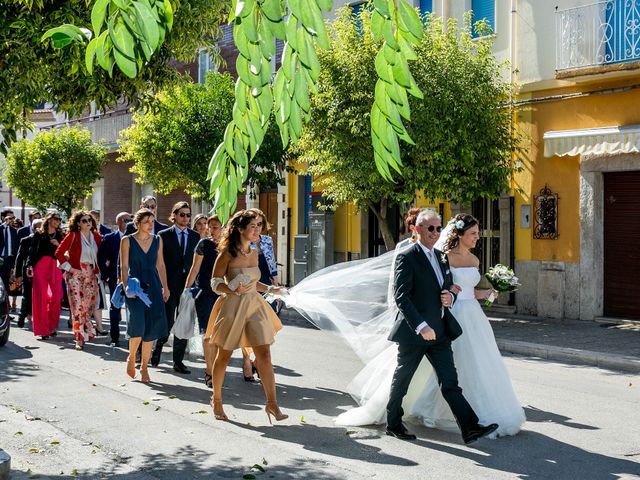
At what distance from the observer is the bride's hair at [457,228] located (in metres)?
7.33

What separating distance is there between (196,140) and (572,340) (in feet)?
42.4

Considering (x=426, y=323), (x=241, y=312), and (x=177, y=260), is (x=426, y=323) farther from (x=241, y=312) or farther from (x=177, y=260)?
(x=177, y=260)

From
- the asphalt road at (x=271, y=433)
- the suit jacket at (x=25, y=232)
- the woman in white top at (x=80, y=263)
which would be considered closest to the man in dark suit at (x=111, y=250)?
the woman in white top at (x=80, y=263)

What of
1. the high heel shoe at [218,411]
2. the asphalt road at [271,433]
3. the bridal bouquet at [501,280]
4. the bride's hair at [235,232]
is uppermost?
the bride's hair at [235,232]

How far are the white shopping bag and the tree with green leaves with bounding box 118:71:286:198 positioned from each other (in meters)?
12.2

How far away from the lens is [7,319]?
12508mm

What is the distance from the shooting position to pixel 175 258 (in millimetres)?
10766

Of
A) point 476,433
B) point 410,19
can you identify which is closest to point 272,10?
point 410,19

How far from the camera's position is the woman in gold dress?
7.68 meters

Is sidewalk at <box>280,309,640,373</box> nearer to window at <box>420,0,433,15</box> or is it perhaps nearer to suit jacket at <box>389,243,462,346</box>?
suit jacket at <box>389,243,462,346</box>

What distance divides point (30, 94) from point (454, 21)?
37.2 ft

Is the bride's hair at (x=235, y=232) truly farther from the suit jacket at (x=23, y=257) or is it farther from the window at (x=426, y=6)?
the window at (x=426, y=6)

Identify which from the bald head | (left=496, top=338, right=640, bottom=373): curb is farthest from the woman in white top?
(left=496, top=338, right=640, bottom=373): curb

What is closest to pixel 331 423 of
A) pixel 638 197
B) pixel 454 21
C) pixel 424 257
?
pixel 424 257
